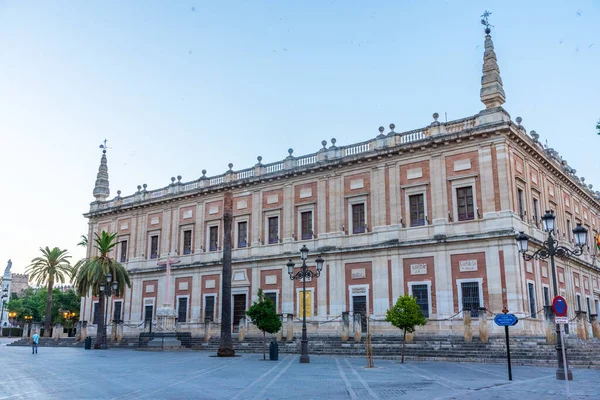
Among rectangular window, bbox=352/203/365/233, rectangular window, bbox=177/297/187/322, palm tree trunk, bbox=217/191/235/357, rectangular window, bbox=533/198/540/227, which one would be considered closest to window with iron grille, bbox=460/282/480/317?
rectangular window, bbox=533/198/540/227

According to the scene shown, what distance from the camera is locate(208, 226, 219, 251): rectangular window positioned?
120 ft

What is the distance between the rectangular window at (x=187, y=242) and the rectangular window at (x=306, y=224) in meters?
9.53

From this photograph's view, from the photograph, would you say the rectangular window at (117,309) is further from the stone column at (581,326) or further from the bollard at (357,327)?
the stone column at (581,326)

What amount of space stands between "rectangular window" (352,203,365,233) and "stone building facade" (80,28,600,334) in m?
0.06

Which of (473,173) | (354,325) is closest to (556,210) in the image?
(473,173)

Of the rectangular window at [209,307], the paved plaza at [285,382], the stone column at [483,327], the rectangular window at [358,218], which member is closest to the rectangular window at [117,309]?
the rectangular window at [209,307]

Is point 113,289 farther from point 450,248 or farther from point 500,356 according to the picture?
point 500,356

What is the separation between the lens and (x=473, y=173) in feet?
87.5

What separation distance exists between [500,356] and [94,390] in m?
14.7

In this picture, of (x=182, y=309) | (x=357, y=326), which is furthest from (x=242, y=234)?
(x=357, y=326)

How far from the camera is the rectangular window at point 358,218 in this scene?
30078 millimetres

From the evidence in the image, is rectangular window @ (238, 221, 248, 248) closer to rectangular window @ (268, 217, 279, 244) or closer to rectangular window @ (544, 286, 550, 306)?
rectangular window @ (268, 217, 279, 244)

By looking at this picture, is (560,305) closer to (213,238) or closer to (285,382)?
(285,382)

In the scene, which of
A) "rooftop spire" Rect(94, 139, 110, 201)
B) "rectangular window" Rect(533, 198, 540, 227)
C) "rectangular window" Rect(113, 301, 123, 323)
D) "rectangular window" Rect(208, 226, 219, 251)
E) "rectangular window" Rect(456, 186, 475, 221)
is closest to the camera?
"rectangular window" Rect(456, 186, 475, 221)
